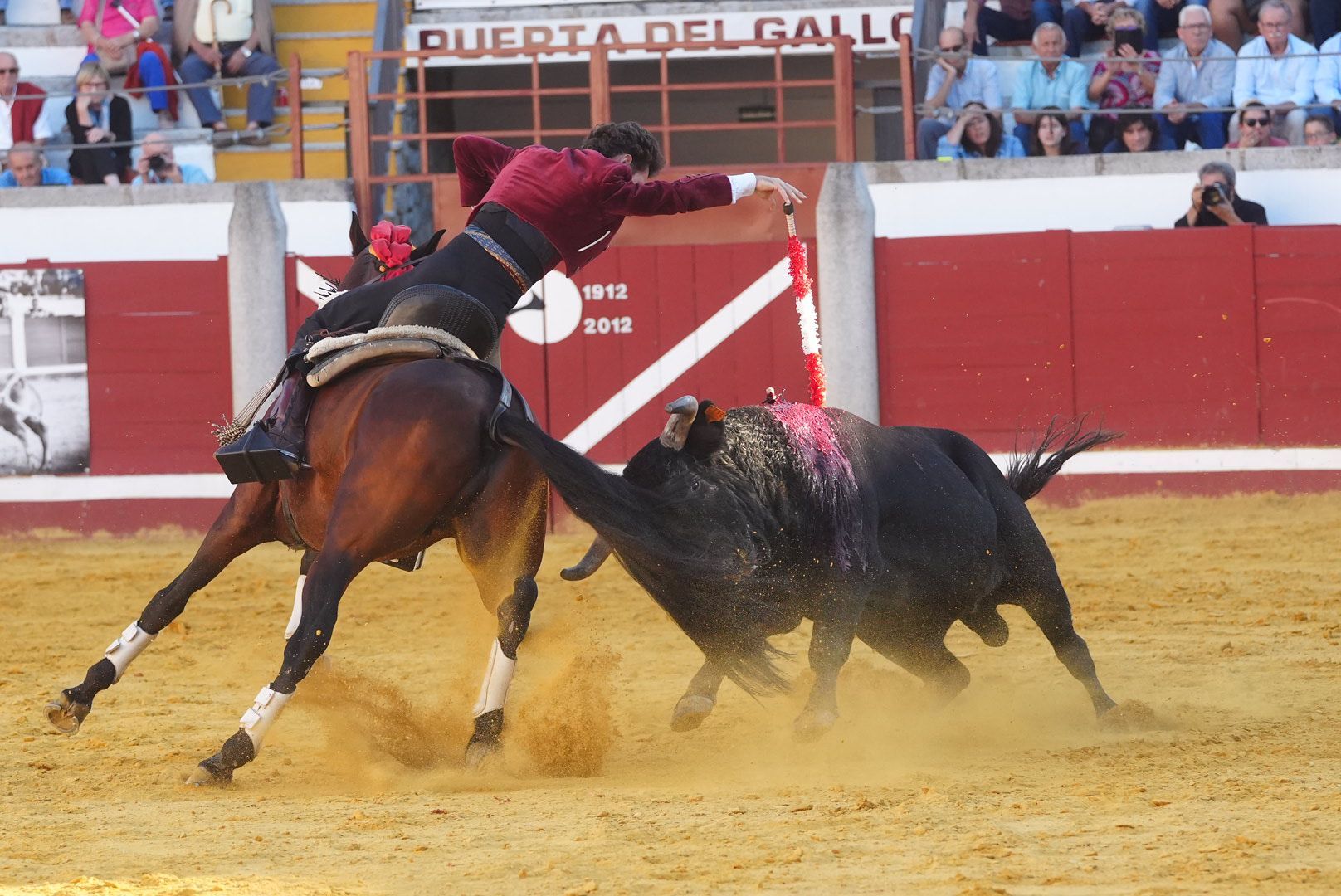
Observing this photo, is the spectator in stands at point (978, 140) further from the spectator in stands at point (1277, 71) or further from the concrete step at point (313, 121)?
the concrete step at point (313, 121)

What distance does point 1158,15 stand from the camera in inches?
415

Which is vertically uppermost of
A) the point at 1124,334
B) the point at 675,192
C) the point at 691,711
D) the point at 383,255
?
the point at 675,192

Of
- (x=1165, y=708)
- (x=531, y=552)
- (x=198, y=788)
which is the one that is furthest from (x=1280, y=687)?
(x=198, y=788)

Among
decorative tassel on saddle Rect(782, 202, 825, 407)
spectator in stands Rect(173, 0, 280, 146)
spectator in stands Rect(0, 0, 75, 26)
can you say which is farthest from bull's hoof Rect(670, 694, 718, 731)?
spectator in stands Rect(0, 0, 75, 26)

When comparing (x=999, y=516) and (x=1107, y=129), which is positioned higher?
(x=1107, y=129)

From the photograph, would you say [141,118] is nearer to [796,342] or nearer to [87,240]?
[87,240]

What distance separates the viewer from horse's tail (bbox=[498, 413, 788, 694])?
4145 millimetres

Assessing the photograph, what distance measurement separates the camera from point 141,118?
11242 mm

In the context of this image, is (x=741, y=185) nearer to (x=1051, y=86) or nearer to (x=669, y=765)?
(x=669, y=765)

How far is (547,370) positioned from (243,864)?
22.0ft

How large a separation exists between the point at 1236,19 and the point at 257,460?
7.86 metres

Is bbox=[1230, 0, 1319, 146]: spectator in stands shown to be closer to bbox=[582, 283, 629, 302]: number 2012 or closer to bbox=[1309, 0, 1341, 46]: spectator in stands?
bbox=[1309, 0, 1341, 46]: spectator in stands

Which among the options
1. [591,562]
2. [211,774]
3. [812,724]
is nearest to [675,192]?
[591,562]

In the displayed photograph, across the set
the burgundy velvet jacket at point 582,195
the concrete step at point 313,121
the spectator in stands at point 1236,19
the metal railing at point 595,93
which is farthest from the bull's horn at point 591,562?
the concrete step at point 313,121
